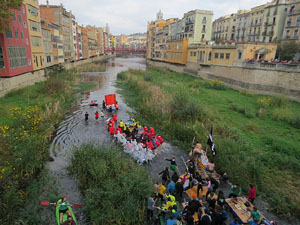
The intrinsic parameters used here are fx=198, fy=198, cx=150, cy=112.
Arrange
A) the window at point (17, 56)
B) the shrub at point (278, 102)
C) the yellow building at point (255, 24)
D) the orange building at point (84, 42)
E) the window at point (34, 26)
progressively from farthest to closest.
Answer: the orange building at point (84, 42)
the yellow building at point (255, 24)
the window at point (34, 26)
the shrub at point (278, 102)
the window at point (17, 56)

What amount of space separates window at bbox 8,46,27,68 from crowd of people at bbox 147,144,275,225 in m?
24.9

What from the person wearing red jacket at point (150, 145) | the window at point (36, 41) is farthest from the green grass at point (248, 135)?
the window at point (36, 41)

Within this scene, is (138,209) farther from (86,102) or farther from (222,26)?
(222,26)

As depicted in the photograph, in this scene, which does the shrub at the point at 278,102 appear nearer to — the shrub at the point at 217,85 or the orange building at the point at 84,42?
the shrub at the point at 217,85

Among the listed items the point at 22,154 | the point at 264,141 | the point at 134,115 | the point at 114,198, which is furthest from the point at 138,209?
the point at 134,115

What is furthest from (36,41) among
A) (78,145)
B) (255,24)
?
(255,24)

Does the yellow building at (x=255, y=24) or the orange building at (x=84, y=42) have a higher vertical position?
the yellow building at (x=255, y=24)

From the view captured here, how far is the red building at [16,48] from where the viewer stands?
2386cm

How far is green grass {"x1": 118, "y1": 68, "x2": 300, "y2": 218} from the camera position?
1173cm

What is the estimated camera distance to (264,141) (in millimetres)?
16781

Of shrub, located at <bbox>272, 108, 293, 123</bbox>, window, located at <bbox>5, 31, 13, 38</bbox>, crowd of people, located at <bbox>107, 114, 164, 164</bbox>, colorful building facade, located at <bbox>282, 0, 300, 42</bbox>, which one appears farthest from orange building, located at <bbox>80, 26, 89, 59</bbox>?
shrub, located at <bbox>272, 108, 293, 123</bbox>

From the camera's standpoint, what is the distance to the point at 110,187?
994 centimetres

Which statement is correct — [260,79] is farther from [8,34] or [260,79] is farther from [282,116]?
[8,34]

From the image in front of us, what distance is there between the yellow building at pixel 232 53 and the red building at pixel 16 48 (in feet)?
115
